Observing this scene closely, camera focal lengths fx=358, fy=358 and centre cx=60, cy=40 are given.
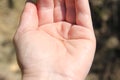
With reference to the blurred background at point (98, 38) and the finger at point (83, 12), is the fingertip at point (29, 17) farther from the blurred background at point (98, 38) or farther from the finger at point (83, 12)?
the blurred background at point (98, 38)

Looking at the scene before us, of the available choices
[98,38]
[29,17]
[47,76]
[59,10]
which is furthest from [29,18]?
[98,38]

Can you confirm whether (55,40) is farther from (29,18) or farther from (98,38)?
(98,38)

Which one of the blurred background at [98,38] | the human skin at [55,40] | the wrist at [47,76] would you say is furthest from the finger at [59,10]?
the blurred background at [98,38]

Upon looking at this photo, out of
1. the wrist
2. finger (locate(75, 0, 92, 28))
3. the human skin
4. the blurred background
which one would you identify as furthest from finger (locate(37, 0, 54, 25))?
the blurred background

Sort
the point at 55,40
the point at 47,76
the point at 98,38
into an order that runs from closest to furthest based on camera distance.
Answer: the point at 47,76 → the point at 55,40 → the point at 98,38

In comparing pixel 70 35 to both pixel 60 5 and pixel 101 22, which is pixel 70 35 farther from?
pixel 101 22

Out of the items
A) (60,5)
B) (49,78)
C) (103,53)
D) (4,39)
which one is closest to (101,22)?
(103,53)

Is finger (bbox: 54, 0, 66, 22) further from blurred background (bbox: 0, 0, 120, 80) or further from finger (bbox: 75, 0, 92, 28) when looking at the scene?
blurred background (bbox: 0, 0, 120, 80)

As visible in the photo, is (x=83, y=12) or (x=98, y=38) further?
(x=98, y=38)
